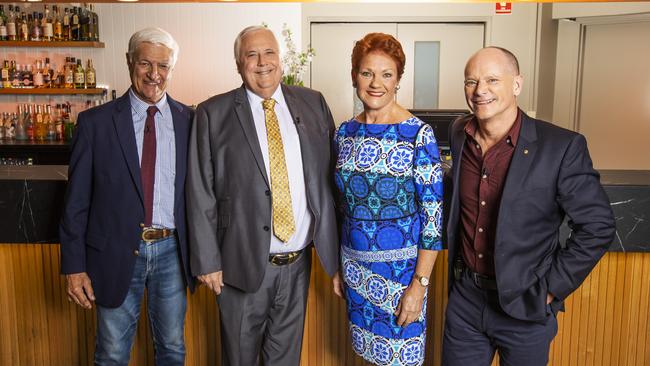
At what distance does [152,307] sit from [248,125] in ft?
2.36

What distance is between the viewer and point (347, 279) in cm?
198

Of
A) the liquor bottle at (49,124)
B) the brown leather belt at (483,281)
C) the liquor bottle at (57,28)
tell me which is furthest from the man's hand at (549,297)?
the liquor bottle at (57,28)

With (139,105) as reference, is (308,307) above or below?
below

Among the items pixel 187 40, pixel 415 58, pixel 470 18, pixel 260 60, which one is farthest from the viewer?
pixel 415 58

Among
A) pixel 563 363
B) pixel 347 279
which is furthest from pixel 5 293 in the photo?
pixel 563 363

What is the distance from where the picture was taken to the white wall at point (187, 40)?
19.3 ft

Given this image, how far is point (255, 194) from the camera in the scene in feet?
6.42

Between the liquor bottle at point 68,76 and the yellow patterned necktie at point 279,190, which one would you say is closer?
the yellow patterned necktie at point 279,190

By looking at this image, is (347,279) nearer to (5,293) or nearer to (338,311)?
(338,311)

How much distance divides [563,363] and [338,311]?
92 cm

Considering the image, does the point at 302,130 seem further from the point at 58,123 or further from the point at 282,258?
the point at 58,123

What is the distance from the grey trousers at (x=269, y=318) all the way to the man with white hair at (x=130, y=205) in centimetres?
19

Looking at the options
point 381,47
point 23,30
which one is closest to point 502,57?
point 381,47

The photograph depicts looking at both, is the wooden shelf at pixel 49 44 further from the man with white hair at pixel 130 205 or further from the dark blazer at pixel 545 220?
the dark blazer at pixel 545 220
